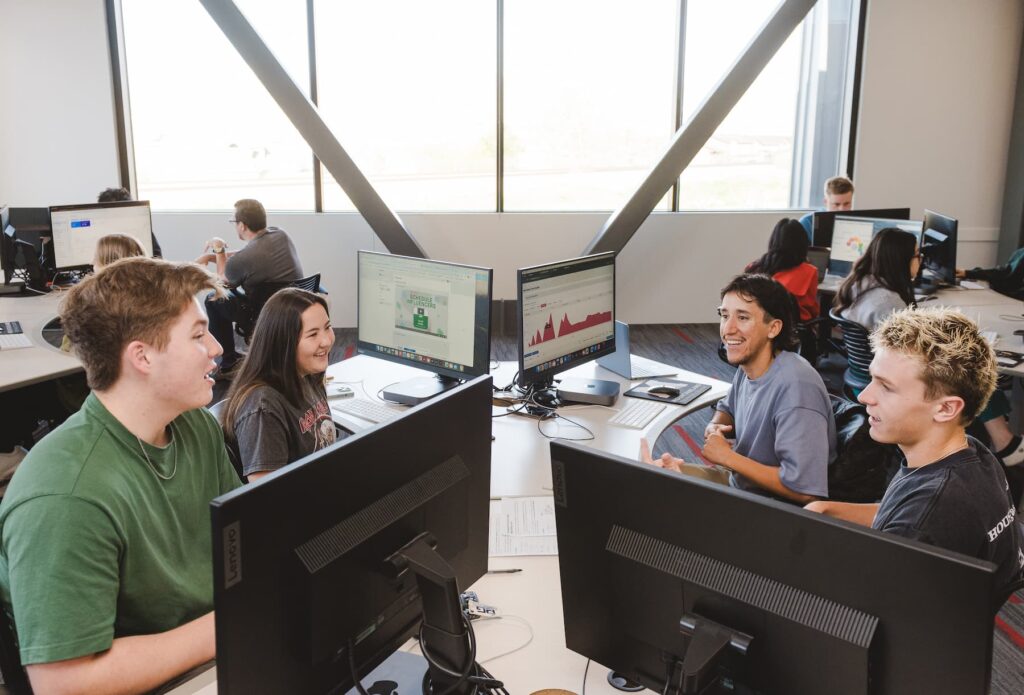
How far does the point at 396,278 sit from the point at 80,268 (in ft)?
9.50

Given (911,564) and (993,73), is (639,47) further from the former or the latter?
(911,564)

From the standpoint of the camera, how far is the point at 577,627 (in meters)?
1.35

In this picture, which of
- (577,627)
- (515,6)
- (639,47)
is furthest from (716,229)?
(577,627)

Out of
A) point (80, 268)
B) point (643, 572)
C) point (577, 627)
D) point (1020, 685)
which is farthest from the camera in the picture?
point (80, 268)

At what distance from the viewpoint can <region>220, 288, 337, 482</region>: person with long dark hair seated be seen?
7.18ft

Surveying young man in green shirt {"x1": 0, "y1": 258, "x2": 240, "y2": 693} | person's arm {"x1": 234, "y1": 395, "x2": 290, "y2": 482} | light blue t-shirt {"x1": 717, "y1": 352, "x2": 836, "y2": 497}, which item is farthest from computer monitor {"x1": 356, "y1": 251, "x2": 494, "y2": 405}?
young man in green shirt {"x1": 0, "y1": 258, "x2": 240, "y2": 693}

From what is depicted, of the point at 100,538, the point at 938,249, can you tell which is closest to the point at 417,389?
the point at 100,538

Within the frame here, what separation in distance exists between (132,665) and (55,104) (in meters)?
6.30

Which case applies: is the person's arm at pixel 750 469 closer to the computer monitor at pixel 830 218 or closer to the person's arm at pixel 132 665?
the person's arm at pixel 132 665

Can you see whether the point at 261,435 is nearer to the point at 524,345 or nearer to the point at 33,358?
the point at 524,345

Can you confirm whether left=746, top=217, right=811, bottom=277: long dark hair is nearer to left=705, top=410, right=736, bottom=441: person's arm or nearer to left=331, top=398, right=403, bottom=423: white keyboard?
left=705, top=410, right=736, bottom=441: person's arm

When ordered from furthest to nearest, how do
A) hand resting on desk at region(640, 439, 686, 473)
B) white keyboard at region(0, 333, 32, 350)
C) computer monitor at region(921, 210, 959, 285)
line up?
1. computer monitor at region(921, 210, 959, 285)
2. white keyboard at region(0, 333, 32, 350)
3. hand resting on desk at region(640, 439, 686, 473)

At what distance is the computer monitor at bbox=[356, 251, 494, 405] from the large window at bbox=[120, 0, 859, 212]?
3.64 m

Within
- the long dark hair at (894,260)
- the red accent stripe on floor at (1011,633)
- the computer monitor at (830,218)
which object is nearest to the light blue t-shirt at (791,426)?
the red accent stripe on floor at (1011,633)
